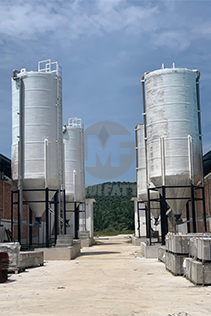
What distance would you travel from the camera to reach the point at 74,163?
3700 cm

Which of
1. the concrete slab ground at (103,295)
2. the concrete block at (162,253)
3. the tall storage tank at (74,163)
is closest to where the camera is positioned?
the concrete slab ground at (103,295)

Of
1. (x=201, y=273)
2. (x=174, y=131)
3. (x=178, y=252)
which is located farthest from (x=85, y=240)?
(x=201, y=273)

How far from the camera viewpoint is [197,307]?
28.3 feet

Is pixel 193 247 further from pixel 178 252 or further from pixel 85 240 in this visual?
pixel 85 240

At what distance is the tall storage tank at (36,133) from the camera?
952 inches

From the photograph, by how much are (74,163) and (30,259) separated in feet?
62.3

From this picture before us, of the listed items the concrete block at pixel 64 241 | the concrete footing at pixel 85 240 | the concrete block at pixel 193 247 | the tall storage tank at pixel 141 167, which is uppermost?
the tall storage tank at pixel 141 167

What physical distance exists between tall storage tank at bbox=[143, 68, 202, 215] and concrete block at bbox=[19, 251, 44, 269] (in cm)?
766

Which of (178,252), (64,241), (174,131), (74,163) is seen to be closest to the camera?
(178,252)

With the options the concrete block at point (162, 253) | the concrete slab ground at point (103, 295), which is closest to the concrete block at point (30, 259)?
the concrete slab ground at point (103, 295)

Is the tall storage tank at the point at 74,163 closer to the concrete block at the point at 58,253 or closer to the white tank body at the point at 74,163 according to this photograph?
the white tank body at the point at 74,163

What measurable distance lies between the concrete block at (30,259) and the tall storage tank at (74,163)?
56.0ft

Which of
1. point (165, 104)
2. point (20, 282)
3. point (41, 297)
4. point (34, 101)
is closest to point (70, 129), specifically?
point (34, 101)

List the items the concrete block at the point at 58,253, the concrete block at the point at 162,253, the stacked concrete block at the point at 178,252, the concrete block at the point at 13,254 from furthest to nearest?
the concrete block at the point at 58,253 → the concrete block at the point at 162,253 → the concrete block at the point at 13,254 → the stacked concrete block at the point at 178,252
